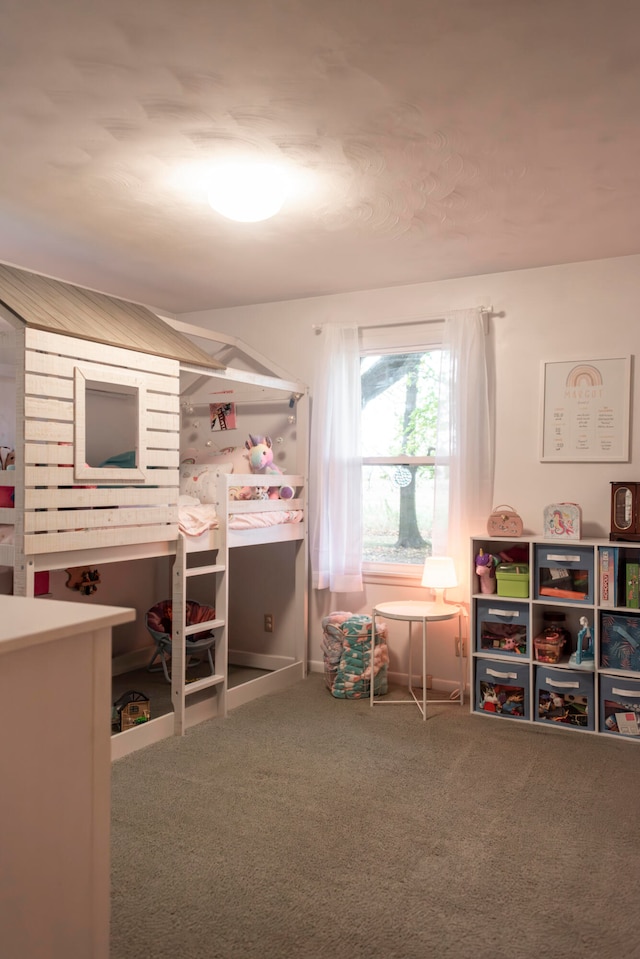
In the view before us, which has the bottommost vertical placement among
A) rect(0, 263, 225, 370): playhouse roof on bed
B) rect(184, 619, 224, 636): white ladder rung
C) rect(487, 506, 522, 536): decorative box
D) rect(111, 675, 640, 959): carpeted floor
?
rect(111, 675, 640, 959): carpeted floor

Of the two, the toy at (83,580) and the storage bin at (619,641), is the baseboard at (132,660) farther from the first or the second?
the storage bin at (619,641)

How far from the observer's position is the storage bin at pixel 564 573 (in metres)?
3.63

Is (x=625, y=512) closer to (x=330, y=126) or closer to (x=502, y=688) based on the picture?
(x=502, y=688)

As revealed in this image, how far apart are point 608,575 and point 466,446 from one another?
3.35 feet

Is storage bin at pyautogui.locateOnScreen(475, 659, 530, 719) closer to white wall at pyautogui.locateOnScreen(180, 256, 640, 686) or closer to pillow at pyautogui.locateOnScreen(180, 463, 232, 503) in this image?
white wall at pyautogui.locateOnScreen(180, 256, 640, 686)

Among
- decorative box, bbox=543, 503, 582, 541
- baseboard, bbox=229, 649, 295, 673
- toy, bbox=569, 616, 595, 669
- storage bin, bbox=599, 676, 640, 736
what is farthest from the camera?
baseboard, bbox=229, 649, 295, 673

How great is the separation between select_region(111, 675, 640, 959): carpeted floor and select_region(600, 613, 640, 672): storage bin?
1.19 ft

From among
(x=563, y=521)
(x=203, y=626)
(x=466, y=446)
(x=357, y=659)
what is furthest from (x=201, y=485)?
(x=563, y=521)

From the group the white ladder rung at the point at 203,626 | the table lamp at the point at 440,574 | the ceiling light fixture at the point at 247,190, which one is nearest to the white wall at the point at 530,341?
the table lamp at the point at 440,574

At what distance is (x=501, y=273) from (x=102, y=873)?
3583 millimetres

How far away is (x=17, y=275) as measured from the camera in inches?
120

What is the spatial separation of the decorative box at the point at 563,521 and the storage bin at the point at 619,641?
42 cm

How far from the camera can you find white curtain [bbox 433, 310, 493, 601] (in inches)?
161

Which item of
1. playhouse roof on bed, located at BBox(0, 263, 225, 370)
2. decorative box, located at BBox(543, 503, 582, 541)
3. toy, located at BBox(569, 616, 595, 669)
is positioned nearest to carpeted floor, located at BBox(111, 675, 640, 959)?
toy, located at BBox(569, 616, 595, 669)
